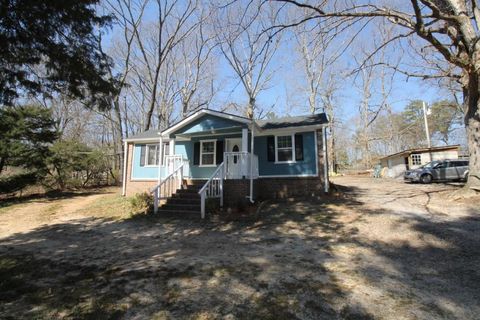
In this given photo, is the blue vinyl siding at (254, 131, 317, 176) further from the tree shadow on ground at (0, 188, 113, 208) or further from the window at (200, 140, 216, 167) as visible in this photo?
the tree shadow on ground at (0, 188, 113, 208)

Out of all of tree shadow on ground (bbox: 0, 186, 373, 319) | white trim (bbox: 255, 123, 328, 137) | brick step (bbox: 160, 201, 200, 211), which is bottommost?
tree shadow on ground (bbox: 0, 186, 373, 319)

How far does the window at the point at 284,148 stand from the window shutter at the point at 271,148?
0.49ft

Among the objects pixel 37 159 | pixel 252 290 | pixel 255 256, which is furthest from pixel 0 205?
pixel 252 290

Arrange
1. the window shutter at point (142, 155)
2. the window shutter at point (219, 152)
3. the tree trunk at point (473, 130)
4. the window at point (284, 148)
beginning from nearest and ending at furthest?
the tree trunk at point (473, 130), the window at point (284, 148), the window shutter at point (219, 152), the window shutter at point (142, 155)

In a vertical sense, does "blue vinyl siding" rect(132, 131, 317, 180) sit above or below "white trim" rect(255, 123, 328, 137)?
below

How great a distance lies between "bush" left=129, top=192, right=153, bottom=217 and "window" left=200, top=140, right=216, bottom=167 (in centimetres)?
342

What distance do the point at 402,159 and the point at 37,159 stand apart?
104 feet

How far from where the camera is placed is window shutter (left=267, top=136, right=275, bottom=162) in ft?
42.6

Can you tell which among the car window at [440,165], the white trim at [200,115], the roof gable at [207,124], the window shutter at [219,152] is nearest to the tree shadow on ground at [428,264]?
the white trim at [200,115]

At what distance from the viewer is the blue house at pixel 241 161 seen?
11164mm

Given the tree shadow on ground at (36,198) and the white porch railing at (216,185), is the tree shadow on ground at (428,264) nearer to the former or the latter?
the white porch railing at (216,185)

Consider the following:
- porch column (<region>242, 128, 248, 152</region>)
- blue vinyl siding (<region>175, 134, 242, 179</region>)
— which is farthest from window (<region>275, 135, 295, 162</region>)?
porch column (<region>242, 128, 248, 152</region>)

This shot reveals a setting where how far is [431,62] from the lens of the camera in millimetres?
12000

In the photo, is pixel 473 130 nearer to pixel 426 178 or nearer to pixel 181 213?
pixel 426 178
